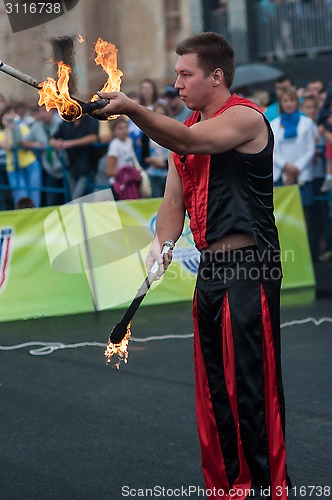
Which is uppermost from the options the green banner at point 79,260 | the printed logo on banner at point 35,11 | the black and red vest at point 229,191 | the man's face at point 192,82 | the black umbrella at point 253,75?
the printed logo on banner at point 35,11

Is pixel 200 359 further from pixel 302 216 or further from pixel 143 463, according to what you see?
pixel 302 216

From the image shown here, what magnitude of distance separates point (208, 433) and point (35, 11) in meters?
13.3

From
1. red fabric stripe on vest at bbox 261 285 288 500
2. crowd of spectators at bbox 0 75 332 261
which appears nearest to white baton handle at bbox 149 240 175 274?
red fabric stripe on vest at bbox 261 285 288 500

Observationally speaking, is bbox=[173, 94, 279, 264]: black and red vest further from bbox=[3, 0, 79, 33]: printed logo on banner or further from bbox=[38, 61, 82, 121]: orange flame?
bbox=[3, 0, 79, 33]: printed logo on banner

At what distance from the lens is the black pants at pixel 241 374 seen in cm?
425

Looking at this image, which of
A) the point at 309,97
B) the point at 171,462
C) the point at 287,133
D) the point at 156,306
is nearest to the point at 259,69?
the point at 309,97

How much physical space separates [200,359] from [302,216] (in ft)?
22.7

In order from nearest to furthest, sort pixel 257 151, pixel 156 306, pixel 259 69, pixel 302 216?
pixel 257 151
pixel 156 306
pixel 302 216
pixel 259 69

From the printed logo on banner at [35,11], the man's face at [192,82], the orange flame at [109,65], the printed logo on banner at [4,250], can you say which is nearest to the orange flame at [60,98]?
the orange flame at [109,65]

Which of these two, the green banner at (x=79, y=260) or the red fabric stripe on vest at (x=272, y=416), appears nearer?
the red fabric stripe on vest at (x=272, y=416)

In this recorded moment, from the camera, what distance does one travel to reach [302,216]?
36.4ft

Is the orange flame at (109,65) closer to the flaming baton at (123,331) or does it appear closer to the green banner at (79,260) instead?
the flaming baton at (123,331)

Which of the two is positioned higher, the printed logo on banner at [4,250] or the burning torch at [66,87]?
the burning torch at [66,87]

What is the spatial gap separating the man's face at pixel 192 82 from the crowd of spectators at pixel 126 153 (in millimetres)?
7670
